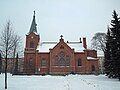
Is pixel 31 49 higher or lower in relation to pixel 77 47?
lower

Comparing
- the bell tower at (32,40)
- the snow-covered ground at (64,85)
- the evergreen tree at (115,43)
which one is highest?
the bell tower at (32,40)

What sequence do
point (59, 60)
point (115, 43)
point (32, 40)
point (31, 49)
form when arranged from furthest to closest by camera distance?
point (32, 40), point (31, 49), point (59, 60), point (115, 43)

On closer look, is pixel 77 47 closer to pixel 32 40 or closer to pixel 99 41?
pixel 99 41

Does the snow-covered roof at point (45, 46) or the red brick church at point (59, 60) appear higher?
the snow-covered roof at point (45, 46)

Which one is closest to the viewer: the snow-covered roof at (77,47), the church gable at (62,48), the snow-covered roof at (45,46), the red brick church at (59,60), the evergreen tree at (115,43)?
the evergreen tree at (115,43)

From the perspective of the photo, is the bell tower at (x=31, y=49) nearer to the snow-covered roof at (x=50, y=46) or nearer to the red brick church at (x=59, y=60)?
the red brick church at (x=59, y=60)

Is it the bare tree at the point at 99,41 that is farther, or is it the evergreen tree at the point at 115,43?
the bare tree at the point at 99,41

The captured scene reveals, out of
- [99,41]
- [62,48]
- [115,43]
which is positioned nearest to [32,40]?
[62,48]

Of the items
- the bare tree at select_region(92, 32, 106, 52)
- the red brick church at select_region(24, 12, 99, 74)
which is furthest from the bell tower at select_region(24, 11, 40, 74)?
the bare tree at select_region(92, 32, 106, 52)

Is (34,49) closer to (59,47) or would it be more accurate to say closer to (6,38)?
(59,47)

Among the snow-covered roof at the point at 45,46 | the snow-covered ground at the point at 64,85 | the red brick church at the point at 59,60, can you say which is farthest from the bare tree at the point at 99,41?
the snow-covered ground at the point at 64,85

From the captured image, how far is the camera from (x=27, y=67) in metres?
52.2

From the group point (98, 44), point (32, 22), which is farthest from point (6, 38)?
point (32, 22)

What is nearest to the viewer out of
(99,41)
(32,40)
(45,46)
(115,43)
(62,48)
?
(115,43)
